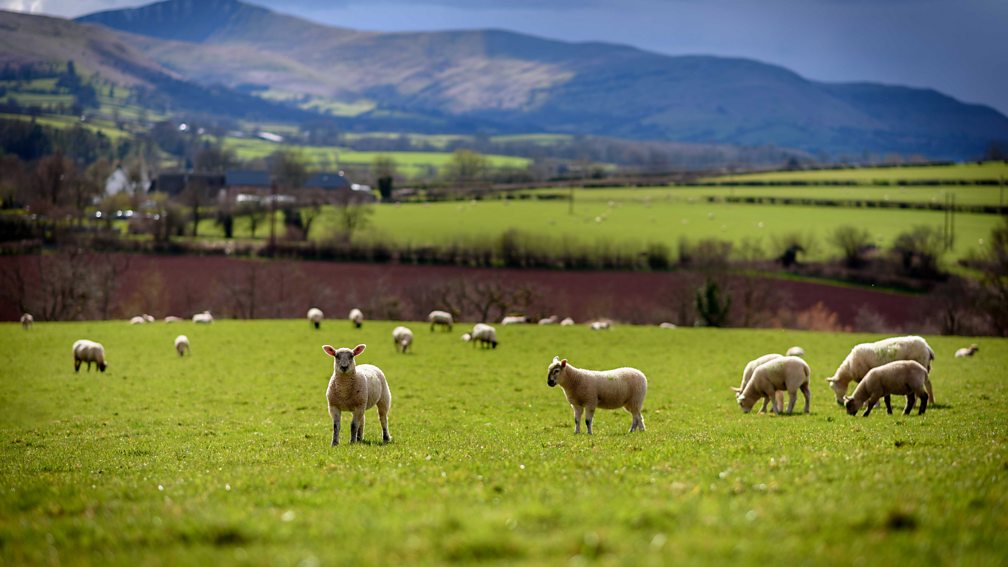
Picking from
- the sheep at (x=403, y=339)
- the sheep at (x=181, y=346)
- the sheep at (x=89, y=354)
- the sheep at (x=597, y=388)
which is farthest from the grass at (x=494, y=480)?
the sheep at (x=403, y=339)

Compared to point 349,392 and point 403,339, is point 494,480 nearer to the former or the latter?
point 349,392

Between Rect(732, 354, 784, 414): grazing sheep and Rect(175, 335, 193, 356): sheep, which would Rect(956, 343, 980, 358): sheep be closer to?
Rect(732, 354, 784, 414): grazing sheep

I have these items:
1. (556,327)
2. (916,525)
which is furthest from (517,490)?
(556,327)

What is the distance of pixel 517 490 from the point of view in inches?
449

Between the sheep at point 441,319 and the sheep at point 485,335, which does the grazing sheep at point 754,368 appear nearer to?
the sheep at point 485,335

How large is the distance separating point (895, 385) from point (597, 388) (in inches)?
312

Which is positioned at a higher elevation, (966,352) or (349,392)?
(349,392)

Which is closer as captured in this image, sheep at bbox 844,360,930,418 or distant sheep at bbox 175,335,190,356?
sheep at bbox 844,360,930,418

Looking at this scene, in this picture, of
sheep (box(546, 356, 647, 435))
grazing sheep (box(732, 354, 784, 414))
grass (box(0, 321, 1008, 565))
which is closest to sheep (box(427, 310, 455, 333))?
grass (box(0, 321, 1008, 565))

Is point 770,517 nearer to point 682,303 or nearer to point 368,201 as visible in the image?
point 682,303

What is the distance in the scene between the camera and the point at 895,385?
22.6 metres

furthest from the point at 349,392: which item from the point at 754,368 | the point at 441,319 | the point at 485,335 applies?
the point at 441,319

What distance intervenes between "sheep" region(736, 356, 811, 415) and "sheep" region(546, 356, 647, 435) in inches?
225

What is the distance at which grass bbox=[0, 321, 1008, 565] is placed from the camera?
8156 mm
